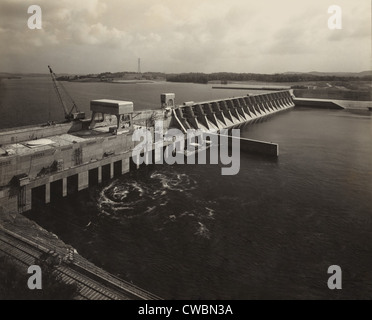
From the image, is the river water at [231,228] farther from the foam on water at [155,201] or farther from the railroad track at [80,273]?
the railroad track at [80,273]

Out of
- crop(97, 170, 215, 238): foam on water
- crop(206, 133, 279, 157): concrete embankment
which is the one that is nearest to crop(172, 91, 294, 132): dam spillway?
crop(206, 133, 279, 157): concrete embankment

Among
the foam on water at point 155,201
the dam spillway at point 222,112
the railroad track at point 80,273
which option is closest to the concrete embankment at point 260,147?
the dam spillway at point 222,112

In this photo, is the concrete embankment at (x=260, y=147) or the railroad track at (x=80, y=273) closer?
the railroad track at (x=80, y=273)

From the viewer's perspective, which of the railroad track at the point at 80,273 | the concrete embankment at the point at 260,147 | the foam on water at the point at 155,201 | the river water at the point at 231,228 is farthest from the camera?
the concrete embankment at the point at 260,147

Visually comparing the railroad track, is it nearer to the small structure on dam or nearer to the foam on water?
the small structure on dam

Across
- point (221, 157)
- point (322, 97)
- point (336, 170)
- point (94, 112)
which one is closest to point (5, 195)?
point (94, 112)

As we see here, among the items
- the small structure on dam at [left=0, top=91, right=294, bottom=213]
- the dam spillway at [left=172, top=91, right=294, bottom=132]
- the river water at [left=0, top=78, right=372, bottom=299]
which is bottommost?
the river water at [left=0, top=78, right=372, bottom=299]

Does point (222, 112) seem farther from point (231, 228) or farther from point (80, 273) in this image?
point (80, 273)
